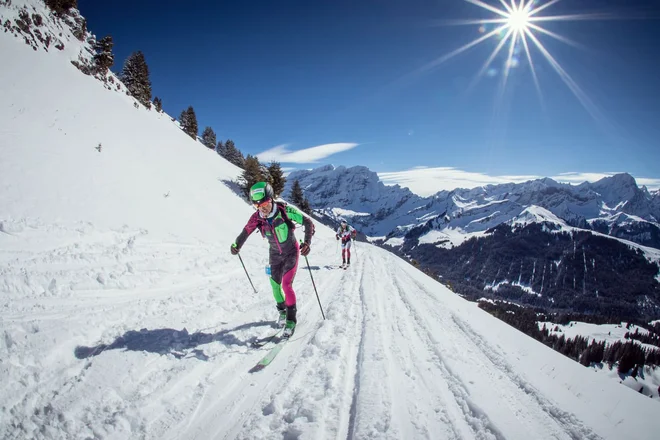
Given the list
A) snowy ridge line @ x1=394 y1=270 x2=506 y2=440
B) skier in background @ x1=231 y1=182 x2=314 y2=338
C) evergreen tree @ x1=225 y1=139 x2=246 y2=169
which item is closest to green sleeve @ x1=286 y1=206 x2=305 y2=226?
skier in background @ x1=231 y1=182 x2=314 y2=338

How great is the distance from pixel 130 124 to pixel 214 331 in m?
26.8

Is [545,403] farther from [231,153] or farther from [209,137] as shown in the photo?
[209,137]

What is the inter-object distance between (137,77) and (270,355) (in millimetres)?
56269

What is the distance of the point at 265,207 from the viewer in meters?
5.88

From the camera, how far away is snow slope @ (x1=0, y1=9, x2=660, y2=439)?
10.9ft

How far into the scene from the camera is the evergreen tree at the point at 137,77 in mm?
43562

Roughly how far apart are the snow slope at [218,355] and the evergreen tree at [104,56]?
29.8 m

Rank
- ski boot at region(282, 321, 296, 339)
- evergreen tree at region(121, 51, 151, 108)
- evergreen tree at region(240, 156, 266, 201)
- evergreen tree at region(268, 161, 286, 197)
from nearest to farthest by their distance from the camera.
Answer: ski boot at region(282, 321, 296, 339)
evergreen tree at region(240, 156, 266, 201)
evergreen tree at region(268, 161, 286, 197)
evergreen tree at region(121, 51, 151, 108)

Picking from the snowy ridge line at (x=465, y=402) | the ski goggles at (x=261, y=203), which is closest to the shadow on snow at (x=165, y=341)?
the ski goggles at (x=261, y=203)

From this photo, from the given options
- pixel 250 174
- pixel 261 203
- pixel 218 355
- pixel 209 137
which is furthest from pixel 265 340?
pixel 209 137

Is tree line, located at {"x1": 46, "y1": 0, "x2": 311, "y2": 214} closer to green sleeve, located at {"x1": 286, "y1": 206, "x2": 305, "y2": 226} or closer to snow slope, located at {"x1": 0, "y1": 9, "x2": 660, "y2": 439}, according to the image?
snow slope, located at {"x1": 0, "y1": 9, "x2": 660, "y2": 439}

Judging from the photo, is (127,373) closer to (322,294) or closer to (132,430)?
(132,430)

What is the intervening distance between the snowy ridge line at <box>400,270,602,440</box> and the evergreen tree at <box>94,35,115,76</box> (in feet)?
149

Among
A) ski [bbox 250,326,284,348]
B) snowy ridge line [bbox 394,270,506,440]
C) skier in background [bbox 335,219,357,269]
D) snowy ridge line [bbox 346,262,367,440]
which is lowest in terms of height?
ski [bbox 250,326,284,348]
